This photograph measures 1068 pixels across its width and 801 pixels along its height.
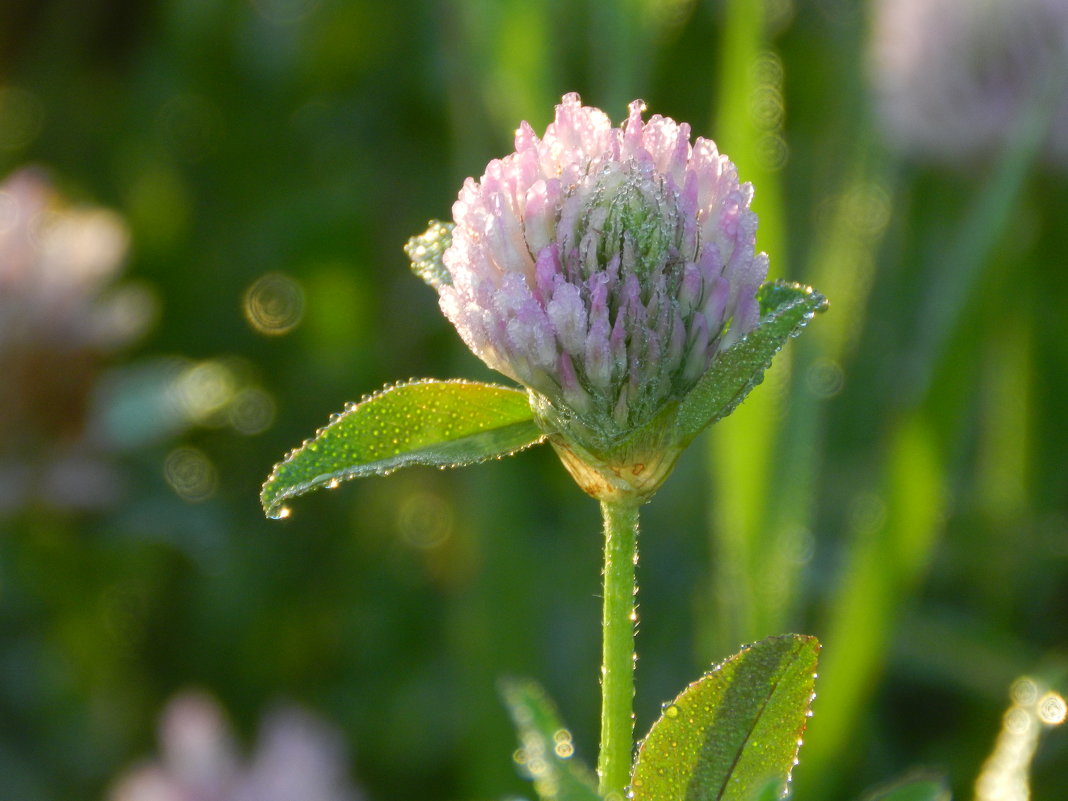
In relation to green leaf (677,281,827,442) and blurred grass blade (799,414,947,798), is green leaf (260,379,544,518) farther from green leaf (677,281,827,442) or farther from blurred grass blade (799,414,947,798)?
blurred grass blade (799,414,947,798)

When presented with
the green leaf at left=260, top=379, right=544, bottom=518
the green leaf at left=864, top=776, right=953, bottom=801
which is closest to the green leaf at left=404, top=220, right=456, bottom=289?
the green leaf at left=260, top=379, right=544, bottom=518

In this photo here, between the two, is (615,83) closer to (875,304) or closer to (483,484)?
(483,484)

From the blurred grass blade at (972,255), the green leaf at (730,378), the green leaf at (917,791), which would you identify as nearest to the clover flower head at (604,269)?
the green leaf at (730,378)

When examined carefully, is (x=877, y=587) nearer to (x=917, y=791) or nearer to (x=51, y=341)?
(x=917, y=791)

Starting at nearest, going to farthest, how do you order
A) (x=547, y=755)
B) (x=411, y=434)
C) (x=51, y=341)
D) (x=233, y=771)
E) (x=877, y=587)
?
(x=547, y=755)
(x=411, y=434)
(x=877, y=587)
(x=233, y=771)
(x=51, y=341)

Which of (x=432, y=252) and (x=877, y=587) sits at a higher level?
(x=432, y=252)

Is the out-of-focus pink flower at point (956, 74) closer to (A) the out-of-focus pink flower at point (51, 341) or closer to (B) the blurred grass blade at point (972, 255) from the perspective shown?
(B) the blurred grass blade at point (972, 255)

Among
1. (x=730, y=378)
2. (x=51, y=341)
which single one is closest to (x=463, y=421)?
(x=730, y=378)

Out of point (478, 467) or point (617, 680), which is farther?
point (478, 467)
